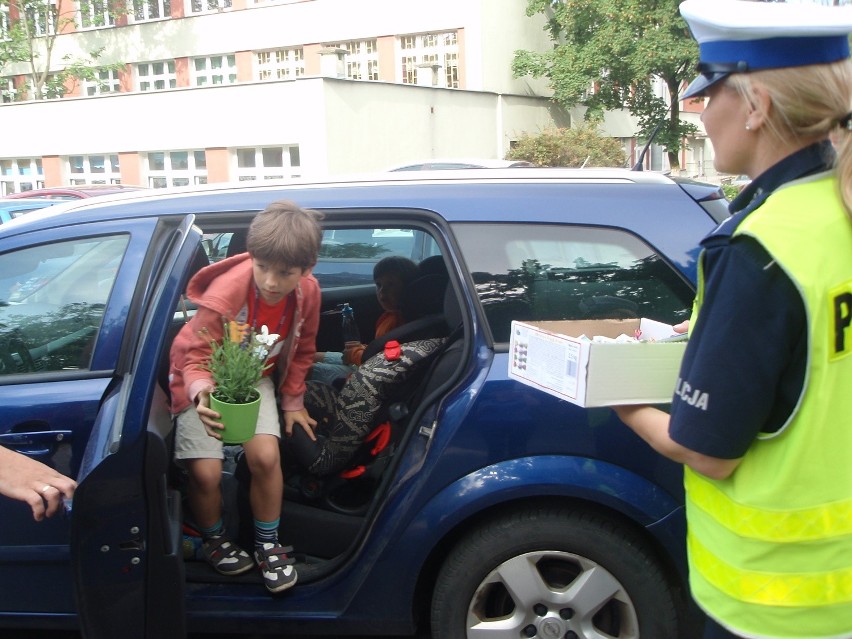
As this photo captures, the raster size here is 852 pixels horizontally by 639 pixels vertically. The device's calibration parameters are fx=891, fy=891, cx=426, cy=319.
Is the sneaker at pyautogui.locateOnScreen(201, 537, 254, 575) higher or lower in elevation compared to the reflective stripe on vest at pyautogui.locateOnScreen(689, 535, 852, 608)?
lower

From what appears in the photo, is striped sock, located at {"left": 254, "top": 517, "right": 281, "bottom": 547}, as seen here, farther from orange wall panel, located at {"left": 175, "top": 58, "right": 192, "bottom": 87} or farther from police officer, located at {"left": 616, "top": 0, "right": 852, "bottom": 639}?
orange wall panel, located at {"left": 175, "top": 58, "right": 192, "bottom": 87}

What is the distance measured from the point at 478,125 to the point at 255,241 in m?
25.3

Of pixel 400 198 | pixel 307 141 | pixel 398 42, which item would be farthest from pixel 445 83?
pixel 400 198

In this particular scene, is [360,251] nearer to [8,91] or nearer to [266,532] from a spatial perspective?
[266,532]

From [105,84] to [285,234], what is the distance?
33.8 meters

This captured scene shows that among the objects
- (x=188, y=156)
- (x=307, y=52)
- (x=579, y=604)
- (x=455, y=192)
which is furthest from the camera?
(x=307, y=52)

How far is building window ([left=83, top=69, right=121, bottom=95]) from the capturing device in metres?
33.4

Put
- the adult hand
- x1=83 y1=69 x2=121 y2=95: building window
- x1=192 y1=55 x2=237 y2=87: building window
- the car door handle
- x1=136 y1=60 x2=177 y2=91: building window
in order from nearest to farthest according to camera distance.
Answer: the adult hand < the car door handle < x1=192 y1=55 x2=237 y2=87: building window < x1=136 y1=60 x2=177 y2=91: building window < x1=83 y1=69 x2=121 y2=95: building window

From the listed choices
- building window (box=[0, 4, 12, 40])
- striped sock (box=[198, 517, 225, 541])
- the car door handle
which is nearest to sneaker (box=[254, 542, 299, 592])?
striped sock (box=[198, 517, 225, 541])

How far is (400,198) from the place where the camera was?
2748mm

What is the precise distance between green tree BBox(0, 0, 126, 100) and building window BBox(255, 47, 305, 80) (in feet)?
19.1

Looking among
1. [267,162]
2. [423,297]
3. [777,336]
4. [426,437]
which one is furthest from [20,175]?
[777,336]

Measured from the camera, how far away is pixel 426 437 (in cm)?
262

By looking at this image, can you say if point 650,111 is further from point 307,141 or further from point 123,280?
point 123,280
